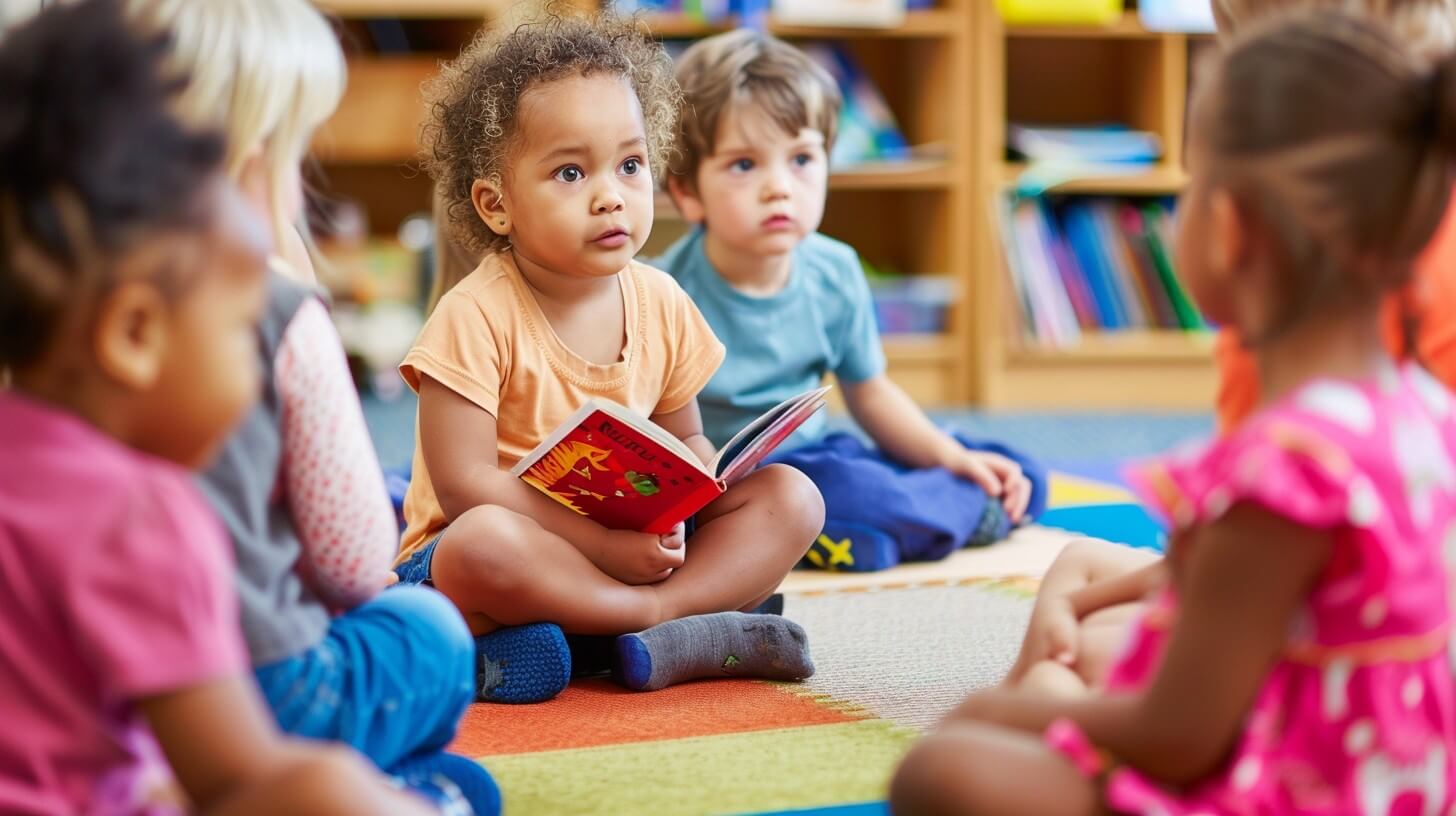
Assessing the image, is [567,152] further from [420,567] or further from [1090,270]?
[1090,270]

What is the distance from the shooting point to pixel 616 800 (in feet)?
3.54

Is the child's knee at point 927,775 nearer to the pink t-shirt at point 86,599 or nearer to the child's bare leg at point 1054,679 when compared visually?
the child's bare leg at point 1054,679

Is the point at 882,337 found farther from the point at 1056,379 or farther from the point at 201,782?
the point at 201,782

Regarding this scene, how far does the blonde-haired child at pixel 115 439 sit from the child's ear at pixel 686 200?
53.8 inches

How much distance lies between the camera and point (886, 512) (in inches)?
76.6

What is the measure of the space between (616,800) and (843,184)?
243 cm

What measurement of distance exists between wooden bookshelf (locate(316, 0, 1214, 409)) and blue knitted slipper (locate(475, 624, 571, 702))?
2115 millimetres

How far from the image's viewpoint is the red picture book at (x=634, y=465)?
129cm

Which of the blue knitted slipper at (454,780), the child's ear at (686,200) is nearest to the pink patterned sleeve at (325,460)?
the blue knitted slipper at (454,780)

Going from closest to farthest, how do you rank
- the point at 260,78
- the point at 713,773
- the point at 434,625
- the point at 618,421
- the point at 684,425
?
the point at 260,78, the point at 434,625, the point at 713,773, the point at 618,421, the point at 684,425

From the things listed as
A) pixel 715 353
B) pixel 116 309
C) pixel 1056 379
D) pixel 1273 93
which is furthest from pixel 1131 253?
pixel 116 309

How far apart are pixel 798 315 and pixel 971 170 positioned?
1485 mm

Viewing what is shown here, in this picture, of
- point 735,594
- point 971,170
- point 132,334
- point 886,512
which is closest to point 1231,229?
point 132,334

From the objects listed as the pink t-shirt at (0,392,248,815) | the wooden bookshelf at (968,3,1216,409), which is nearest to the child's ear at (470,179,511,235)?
the pink t-shirt at (0,392,248,815)
